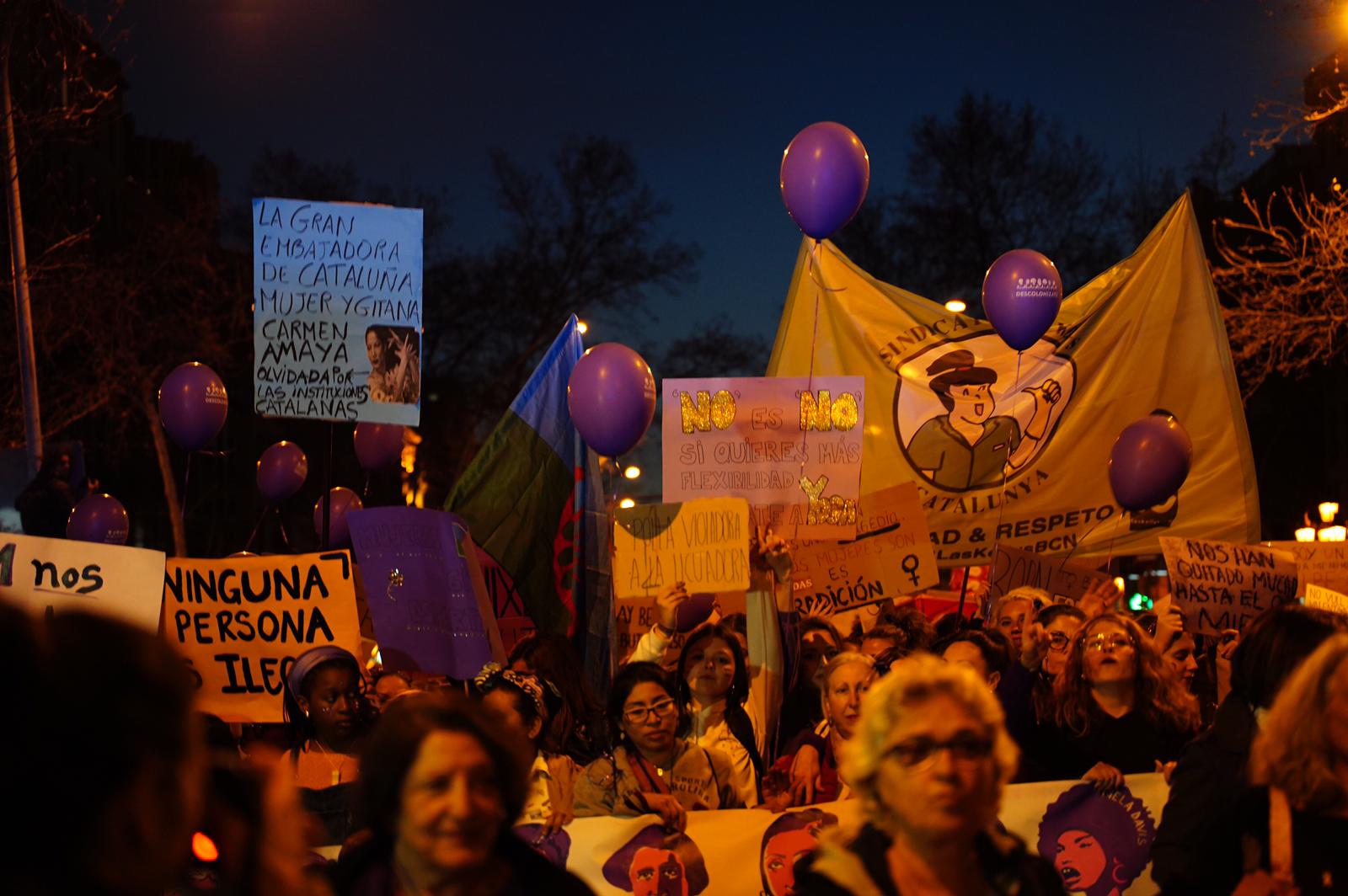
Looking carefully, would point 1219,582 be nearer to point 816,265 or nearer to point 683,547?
point 683,547

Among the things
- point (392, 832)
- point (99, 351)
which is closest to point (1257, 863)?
point (392, 832)

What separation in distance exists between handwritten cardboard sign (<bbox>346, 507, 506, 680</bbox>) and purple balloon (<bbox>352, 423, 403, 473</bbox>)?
550 centimetres

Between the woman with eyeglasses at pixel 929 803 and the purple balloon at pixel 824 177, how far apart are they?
650 centimetres

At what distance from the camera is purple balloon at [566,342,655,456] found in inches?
329

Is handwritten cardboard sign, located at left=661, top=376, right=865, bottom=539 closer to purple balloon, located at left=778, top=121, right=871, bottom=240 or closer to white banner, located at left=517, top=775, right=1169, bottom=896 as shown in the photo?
purple balloon, located at left=778, top=121, right=871, bottom=240

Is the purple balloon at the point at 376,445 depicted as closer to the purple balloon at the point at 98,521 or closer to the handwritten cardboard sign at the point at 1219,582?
the purple balloon at the point at 98,521

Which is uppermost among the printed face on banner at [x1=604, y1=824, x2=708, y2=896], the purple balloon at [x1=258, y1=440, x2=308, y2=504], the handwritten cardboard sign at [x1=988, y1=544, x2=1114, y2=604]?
the purple balloon at [x1=258, y1=440, x2=308, y2=504]

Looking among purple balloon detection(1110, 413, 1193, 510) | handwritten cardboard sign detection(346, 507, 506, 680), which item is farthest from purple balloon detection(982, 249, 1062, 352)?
handwritten cardboard sign detection(346, 507, 506, 680)

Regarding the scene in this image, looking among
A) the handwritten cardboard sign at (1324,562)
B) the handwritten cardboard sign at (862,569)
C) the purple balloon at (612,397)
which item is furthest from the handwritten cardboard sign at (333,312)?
the handwritten cardboard sign at (1324,562)

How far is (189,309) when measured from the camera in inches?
1165

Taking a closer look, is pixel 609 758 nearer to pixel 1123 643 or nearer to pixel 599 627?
pixel 1123 643

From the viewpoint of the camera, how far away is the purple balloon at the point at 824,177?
29.9 ft

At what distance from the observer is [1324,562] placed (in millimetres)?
9273

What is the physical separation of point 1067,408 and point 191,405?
666 cm
